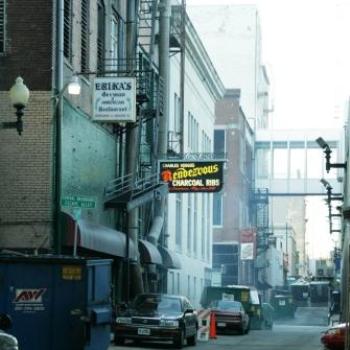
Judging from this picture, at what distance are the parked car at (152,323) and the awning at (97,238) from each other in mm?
2306

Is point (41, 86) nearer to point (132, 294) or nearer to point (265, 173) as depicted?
point (132, 294)

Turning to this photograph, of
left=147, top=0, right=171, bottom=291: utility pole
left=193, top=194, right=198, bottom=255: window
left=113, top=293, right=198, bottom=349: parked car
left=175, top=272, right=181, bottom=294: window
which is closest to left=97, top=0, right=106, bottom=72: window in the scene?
left=147, top=0, right=171, bottom=291: utility pole

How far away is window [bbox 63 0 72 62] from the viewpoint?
29.5 meters

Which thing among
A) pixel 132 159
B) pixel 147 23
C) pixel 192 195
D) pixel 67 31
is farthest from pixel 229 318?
pixel 192 195

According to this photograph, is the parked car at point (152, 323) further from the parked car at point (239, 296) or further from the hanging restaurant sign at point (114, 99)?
the parked car at point (239, 296)

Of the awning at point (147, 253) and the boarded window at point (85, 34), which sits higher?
the boarded window at point (85, 34)

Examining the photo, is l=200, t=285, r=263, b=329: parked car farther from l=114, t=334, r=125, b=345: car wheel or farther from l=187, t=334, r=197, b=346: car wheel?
l=114, t=334, r=125, b=345: car wheel

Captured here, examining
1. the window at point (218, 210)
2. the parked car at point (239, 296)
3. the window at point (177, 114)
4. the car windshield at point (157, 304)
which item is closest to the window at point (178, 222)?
the window at point (177, 114)

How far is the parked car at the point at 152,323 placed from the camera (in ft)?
89.5

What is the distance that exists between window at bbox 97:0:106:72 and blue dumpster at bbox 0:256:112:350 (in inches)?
693

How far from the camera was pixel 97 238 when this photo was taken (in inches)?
1158

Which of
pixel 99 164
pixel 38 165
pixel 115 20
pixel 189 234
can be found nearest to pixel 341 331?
pixel 38 165

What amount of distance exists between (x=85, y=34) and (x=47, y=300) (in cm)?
1653

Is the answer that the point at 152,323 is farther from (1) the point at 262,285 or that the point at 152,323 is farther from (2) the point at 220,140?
(1) the point at 262,285
